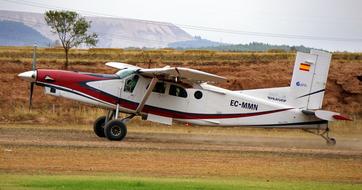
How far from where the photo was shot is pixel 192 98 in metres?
32.0

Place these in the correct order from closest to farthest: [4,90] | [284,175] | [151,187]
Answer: [151,187]
[284,175]
[4,90]

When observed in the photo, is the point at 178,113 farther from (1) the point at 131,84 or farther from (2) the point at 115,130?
(2) the point at 115,130

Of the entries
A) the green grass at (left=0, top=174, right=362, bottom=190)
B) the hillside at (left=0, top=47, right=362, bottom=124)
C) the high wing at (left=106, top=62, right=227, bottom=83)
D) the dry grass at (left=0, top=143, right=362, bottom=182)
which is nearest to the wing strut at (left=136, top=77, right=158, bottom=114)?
the high wing at (left=106, top=62, right=227, bottom=83)

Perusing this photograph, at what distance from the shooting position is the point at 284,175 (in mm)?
21984

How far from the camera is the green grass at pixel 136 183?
17.6 m

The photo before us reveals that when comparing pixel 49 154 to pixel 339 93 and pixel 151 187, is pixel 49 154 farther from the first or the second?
pixel 339 93

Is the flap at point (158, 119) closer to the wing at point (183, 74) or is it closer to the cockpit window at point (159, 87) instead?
the cockpit window at point (159, 87)

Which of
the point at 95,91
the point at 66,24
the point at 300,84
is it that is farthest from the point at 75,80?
the point at 66,24

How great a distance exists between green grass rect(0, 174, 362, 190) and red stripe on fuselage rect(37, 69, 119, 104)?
1086 cm

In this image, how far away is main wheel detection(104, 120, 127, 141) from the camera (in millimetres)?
30406

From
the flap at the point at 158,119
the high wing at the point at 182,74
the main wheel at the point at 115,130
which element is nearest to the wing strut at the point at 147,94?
the high wing at the point at 182,74

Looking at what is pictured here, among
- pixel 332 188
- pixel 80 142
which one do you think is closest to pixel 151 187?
pixel 332 188

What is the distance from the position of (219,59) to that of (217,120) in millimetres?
36952

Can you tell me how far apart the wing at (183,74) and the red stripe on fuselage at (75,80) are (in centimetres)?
155
